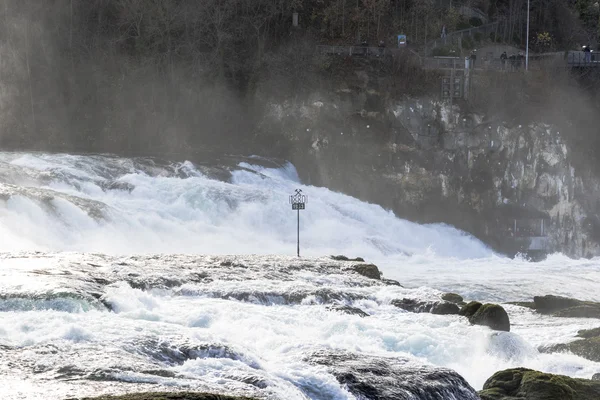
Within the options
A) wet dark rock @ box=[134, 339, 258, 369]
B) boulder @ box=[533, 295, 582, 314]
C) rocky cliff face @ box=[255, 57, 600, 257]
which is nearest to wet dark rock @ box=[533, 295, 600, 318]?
boulder @ box=[533, 295, 582, 314]

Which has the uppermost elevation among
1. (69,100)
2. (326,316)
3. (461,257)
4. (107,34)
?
(107,34)

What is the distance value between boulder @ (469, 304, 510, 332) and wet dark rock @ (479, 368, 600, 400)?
18.0 ft

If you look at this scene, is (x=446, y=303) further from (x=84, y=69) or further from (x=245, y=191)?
(x=84, y=69)

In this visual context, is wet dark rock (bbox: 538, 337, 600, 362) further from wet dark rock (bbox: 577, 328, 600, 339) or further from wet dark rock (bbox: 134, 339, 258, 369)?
wet dark rock (bbox: 134, 339, 258, 369)

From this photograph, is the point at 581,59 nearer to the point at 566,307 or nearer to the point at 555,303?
the point at 555,303

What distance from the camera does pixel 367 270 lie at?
33.5 m

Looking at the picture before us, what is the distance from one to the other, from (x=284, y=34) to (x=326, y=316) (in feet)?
146

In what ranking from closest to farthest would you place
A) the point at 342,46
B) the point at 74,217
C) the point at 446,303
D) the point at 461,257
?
1. the point at 446,303
2. the point at 74,217
3. the point at 461,257
4. the point at 342,46

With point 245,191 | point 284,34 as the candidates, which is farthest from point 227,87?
point 245,191

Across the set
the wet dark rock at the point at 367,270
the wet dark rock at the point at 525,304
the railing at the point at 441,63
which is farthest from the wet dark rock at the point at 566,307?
the railing at the point at 441,63

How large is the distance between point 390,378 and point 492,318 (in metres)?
8.08

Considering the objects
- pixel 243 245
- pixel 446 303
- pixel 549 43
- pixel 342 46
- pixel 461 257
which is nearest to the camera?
pixel 446 303

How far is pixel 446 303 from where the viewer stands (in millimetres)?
27391

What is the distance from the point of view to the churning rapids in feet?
58.9
